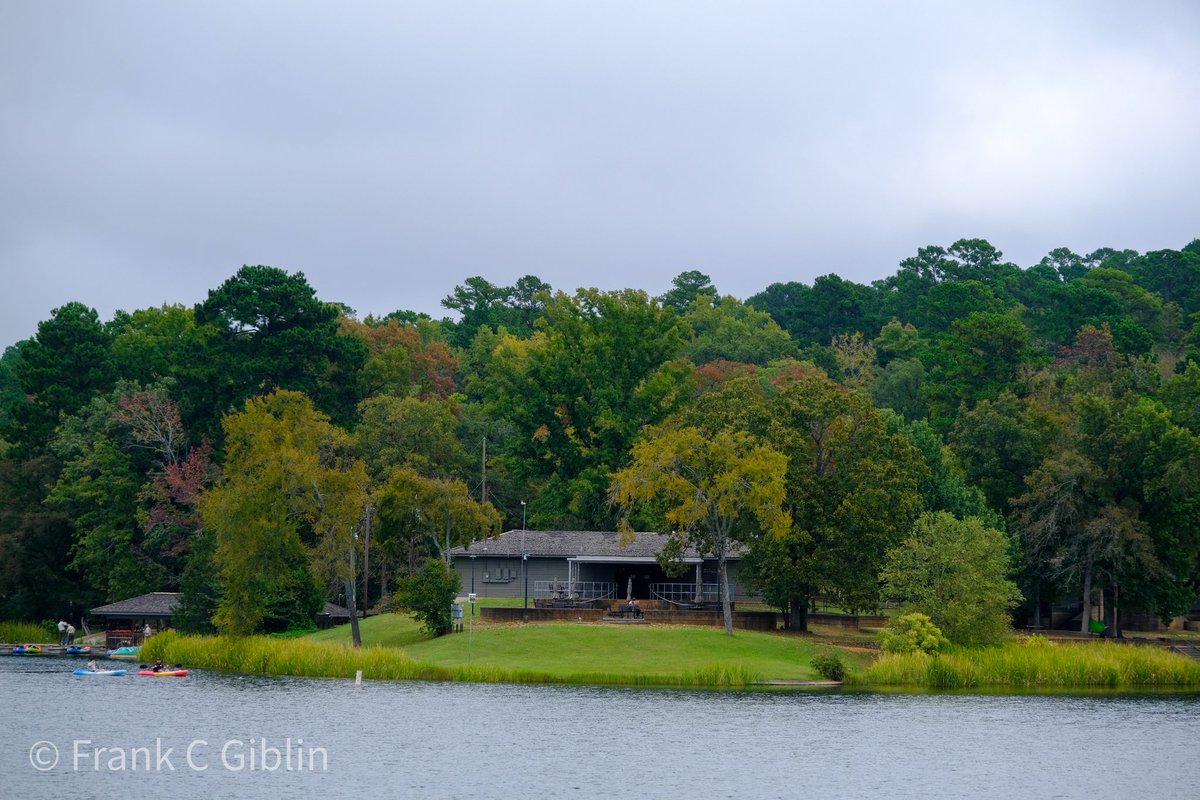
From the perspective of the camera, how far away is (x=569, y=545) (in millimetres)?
86000

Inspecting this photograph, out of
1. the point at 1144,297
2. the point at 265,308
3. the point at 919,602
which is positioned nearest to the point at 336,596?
the point at 265,308

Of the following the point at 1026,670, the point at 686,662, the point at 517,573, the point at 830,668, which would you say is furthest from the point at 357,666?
the point at 1026,670

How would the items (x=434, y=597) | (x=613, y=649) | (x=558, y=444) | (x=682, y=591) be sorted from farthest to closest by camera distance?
(x=558, y=444), (x=682, y=591), (x=434, y=597), (x=613, y=649)

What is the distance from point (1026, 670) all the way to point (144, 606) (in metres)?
54.0

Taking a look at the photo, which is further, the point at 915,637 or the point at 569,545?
the point at 569,545

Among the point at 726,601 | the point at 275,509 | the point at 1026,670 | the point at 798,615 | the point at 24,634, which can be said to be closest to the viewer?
the point at 1026,670

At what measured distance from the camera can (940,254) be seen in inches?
6796

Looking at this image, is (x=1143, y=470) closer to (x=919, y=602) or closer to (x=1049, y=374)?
(x=919, y=602)

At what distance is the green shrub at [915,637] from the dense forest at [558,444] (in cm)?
609

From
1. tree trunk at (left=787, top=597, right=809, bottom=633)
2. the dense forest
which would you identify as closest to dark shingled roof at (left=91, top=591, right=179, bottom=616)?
the dense forest

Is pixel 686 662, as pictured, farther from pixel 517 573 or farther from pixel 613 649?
pixel 517 573

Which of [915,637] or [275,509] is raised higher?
[275,509]

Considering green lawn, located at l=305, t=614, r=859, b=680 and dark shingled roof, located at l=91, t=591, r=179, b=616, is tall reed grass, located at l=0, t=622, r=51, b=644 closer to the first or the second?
dark shingled roof, located at l=91, t=591, r=179, b=616

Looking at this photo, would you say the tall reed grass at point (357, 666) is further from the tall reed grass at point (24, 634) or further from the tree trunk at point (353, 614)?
the tall reed grass at point (24, 634)
